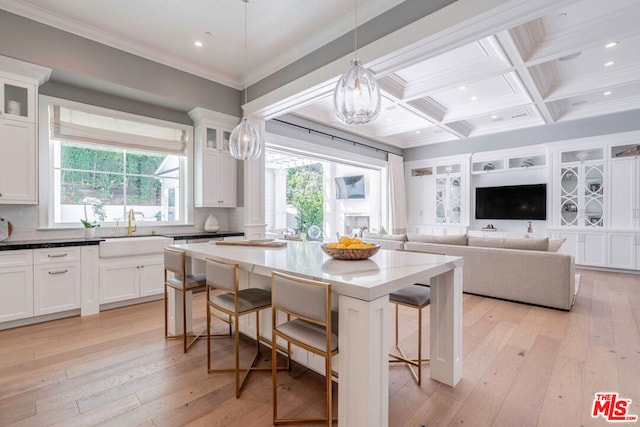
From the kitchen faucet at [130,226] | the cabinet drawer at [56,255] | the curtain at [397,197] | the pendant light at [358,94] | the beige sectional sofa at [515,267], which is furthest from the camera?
the curtain at [397,197]

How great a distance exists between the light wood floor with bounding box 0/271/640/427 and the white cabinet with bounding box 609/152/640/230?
3397mm

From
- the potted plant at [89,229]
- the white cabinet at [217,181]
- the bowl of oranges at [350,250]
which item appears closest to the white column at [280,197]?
the white cabinet at [217,181]

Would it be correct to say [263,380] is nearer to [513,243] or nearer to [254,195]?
[254,195]

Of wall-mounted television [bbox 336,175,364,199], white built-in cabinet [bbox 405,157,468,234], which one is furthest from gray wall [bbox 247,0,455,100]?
white built-in cabinet [bbox 405,157,468,234]

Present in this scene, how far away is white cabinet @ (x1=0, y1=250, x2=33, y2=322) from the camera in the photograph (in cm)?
281

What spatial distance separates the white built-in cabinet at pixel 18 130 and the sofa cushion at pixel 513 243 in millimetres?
5200

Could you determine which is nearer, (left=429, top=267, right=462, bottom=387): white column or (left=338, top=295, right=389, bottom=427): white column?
(left=338, top=295, right=389, bottom=427): white column

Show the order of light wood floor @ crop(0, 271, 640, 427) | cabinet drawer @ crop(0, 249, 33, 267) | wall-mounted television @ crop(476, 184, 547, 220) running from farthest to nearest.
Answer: wall-mounted television @ crop(476, 184, 547, 220)
cabinet drawer @ crop(0, 249, 33, 267)
light wood floor @ crop(0, 271, 640, 427)

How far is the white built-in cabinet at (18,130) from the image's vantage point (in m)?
2.86

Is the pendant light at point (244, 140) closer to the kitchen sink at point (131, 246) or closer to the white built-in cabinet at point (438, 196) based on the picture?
the kitchen sink at point (131, 246)

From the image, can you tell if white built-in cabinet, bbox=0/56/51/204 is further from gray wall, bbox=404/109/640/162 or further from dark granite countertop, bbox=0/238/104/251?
gray wall, bbox=404/109/640/162

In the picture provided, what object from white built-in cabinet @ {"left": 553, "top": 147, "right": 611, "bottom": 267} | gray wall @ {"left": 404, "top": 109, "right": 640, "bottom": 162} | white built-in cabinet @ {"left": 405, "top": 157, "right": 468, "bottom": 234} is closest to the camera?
gray wall @ {"left": 404, "top": 109, "right": 640, "bottom": 162}

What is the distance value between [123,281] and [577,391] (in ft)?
14.1

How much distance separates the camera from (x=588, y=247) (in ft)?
18.6
